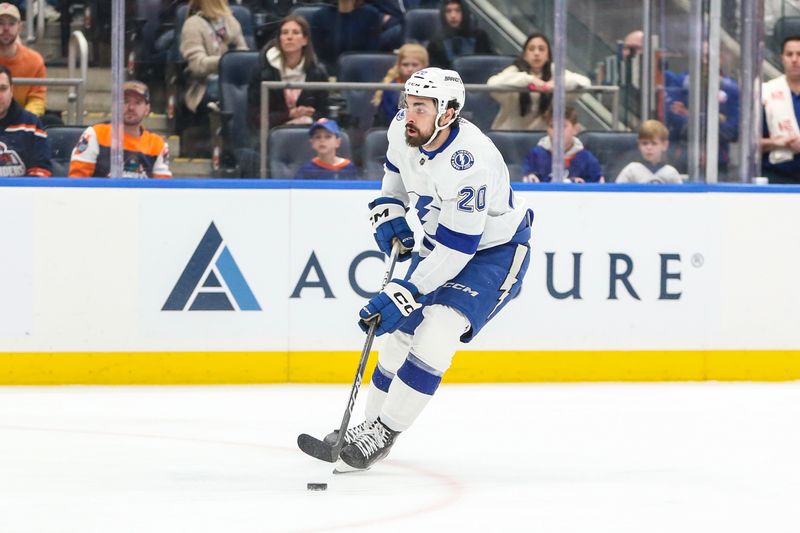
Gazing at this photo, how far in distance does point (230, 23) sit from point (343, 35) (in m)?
0.51

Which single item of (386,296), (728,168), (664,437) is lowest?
(664,437)

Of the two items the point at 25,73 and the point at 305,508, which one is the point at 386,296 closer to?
the point at 305,508

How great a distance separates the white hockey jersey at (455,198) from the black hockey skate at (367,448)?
45cm

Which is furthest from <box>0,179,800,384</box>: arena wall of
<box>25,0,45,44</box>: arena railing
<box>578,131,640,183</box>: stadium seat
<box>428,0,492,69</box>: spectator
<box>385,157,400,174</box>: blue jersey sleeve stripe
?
<box>385,157,400,174</box>: blue jersey sleeve stripe

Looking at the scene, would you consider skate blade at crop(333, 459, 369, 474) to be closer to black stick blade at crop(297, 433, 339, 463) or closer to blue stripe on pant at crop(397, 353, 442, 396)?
black stick blade at crop(297, 433, 339, 463)

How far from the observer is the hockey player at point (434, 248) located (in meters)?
4.10

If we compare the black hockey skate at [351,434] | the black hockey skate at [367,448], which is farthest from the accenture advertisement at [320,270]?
the black hockey skate at [367,448]

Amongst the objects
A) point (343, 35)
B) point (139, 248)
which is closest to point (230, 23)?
point (343, 35)

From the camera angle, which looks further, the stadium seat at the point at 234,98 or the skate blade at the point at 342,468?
the stadium seat at the point at 234,98

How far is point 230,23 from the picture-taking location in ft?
20.6

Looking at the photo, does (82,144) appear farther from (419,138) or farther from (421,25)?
(419,138)

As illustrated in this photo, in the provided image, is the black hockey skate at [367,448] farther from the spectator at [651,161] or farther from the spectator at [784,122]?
the spectator at [784,122]

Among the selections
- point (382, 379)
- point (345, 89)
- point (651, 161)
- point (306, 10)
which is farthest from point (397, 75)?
point (382, 379)

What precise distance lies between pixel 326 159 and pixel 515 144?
2.62 ft
